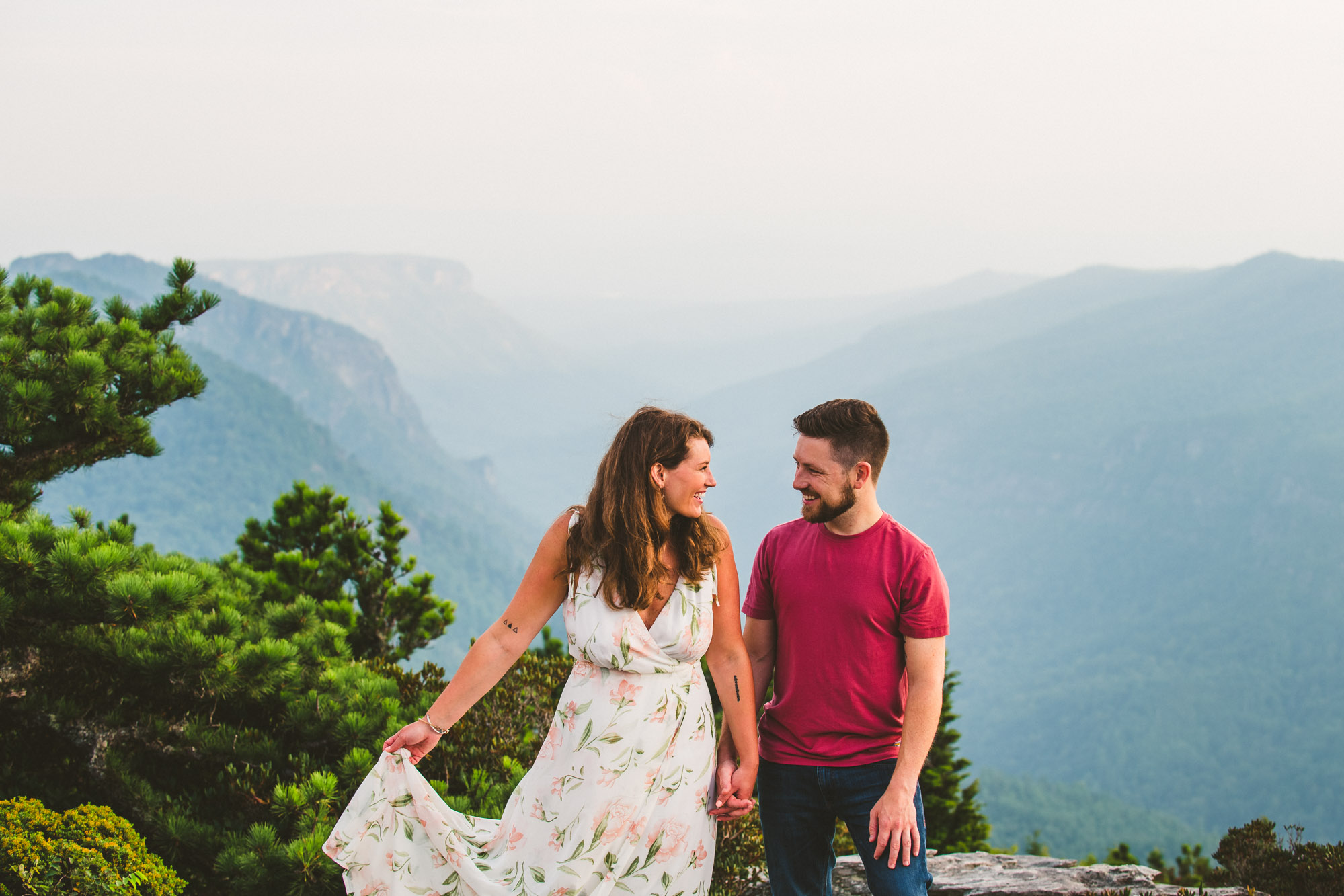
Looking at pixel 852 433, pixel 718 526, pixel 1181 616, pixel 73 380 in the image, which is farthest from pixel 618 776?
pixel 1181 616

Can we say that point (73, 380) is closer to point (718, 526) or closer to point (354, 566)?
point (354, 566)

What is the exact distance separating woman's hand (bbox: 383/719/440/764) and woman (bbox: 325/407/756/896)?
0.06m

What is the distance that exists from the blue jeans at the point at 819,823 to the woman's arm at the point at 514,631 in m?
1.07

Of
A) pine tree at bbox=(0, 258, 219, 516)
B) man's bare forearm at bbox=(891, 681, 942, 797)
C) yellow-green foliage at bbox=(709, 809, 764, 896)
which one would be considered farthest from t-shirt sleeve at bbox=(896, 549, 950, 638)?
pine tree at bbox=(0, 258, 219, 516)

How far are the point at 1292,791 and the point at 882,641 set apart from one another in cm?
12144

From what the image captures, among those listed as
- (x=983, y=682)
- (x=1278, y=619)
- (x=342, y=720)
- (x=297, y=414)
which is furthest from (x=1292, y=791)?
(x=297, y=414)

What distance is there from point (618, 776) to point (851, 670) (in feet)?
3.19

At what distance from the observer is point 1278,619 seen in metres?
131

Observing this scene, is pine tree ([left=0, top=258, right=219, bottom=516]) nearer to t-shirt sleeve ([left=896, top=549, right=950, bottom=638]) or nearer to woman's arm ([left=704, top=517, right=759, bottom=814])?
woman's arm ([left=704, top=517, right=759, bottom=814])

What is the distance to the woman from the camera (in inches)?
143

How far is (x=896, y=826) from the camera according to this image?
3.34 metres

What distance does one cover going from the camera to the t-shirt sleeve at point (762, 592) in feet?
12.5

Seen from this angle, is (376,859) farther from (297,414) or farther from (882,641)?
(297,414)

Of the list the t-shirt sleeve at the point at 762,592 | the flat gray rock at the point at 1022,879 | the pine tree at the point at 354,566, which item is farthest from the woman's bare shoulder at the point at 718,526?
the pine tree at the point at 354,566
